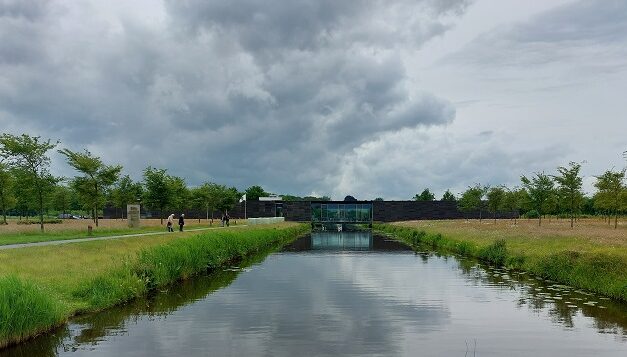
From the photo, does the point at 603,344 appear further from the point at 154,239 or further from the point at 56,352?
the point at 154,239

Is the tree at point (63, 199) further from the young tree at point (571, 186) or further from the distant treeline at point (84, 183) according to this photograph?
the young tree at point (571, 186)

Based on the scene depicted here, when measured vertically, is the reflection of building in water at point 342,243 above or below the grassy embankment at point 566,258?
below

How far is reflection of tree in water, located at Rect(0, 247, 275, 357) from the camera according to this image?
1559 cm

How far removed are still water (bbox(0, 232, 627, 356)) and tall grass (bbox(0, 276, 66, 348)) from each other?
410 millimetres

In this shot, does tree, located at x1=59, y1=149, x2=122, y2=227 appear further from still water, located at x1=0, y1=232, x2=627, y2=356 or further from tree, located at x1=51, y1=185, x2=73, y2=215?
tree, located at x1=51, y1=185, x2=73, y2=215

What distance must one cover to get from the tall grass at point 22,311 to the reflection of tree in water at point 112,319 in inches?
11.9

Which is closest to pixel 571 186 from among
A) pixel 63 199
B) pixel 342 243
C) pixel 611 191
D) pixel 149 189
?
pixel 611 191

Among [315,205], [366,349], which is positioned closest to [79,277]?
[366,349]

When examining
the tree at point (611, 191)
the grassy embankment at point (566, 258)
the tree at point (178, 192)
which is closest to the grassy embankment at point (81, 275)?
the grassy embankment at point (566, 258)

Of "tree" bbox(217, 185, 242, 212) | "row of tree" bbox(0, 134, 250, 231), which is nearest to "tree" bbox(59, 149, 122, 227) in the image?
"row of tree" bbox(0, 134, 250, 231)

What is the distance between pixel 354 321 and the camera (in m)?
19.8

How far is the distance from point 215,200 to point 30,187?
48572mm

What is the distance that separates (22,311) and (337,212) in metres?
118

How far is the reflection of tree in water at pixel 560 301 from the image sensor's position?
19.6 m
